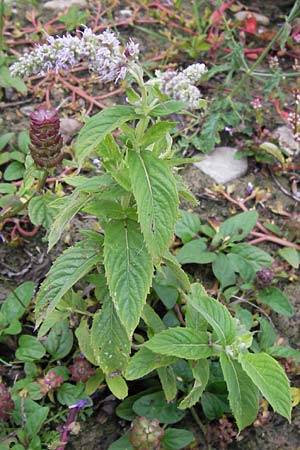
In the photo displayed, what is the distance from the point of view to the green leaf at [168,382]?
2.04 m

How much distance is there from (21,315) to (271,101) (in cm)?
177

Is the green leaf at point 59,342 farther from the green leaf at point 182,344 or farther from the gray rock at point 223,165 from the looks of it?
the gray rock at point 223,165

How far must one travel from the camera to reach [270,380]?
177 centimetres

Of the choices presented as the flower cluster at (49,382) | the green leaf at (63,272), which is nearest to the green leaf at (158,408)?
the flower cluster at (49,382)

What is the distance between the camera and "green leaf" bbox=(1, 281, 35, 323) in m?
2.27

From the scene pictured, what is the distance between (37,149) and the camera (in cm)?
204

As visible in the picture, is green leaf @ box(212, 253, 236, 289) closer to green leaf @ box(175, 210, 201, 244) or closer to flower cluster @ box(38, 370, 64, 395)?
green leaf @ box(175, 210, 201, 244)

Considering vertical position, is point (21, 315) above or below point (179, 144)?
below

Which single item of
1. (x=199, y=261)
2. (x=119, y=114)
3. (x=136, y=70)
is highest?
(x=136, y=70)

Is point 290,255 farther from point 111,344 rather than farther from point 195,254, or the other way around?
point 111,344

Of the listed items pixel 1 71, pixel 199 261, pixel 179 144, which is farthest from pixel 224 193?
pixel 1 71

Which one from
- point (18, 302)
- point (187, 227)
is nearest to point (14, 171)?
point (18, 302)

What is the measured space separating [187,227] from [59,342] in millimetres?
726

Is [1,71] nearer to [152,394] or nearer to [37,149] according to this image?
[37,149]
